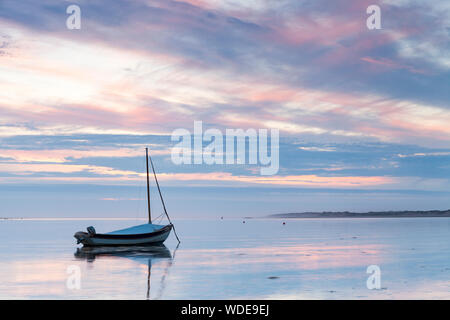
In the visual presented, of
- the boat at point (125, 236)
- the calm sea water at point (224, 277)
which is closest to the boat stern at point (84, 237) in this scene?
the boat at point (125, 236)

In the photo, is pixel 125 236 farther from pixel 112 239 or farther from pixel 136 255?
pixel 136 255

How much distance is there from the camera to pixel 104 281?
116 feet

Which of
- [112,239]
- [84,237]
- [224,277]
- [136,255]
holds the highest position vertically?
[84,237]

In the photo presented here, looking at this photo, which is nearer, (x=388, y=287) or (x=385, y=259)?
(x=388, y=287)

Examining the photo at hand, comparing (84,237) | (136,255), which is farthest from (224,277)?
(84,237)

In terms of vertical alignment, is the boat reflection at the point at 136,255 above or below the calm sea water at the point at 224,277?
below

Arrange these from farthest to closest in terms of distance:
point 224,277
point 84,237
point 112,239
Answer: point 84,237, point 112,239, point 224,277

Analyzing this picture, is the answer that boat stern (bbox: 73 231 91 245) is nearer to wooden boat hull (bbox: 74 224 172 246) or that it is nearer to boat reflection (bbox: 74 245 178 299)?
wooden boat hull (bbox: 74 224 172 246)

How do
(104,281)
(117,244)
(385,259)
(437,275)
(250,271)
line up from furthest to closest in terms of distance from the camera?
(117,244)
(385,259)
(250,271)
(437,275)
(104,281)

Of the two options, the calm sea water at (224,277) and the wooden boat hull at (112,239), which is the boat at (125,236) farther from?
the calm sea water at (224,277)

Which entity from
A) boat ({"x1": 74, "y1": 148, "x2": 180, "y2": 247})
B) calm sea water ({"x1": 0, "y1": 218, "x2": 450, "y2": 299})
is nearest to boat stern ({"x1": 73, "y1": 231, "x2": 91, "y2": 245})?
boat ({"x1": 74, "y1": 148, "x2": 180, "y2": 247})
